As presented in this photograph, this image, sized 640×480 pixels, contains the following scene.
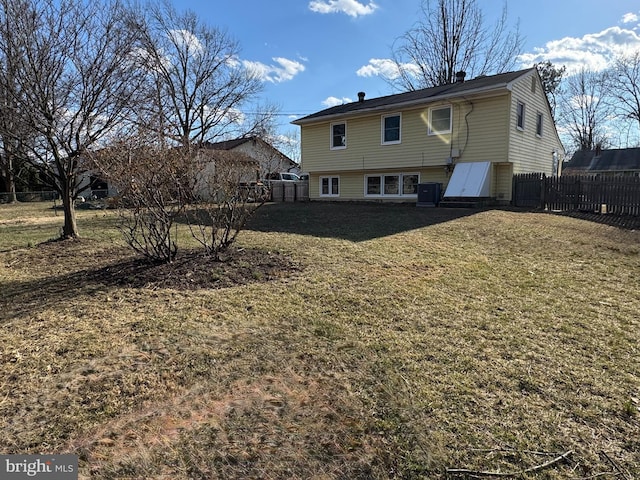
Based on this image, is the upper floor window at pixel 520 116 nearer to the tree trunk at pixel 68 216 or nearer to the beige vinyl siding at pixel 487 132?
the beige vinyl siding at pixel 487 132

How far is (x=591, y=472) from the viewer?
191 cm

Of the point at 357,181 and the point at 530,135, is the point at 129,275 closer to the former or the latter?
the point at 357,181

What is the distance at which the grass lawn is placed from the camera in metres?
2.03

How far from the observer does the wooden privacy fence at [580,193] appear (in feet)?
38.6

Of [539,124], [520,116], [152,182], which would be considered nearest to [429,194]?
[520,116]

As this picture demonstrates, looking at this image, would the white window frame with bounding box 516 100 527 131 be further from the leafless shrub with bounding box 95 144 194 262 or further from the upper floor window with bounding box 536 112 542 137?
the leafless shrub with bounding box 95 144 194 262

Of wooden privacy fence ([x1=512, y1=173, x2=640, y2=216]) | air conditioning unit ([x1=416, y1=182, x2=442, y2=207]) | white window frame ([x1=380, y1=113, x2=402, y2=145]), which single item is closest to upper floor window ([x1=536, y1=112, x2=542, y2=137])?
wooden privacy fence ([x1=512, y1=173, x2=640, y2=216])

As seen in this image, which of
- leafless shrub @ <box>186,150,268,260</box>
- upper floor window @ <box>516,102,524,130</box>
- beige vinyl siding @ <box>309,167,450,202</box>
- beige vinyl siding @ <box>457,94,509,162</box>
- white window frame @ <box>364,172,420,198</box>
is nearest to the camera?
leafless shrub @ <box>186,150,268,260</box>

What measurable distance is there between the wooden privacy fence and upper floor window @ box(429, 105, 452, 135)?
338 cm

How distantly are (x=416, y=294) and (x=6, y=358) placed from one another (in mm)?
4050

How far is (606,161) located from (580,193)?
3334 cm

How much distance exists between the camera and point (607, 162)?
38219 millimetres

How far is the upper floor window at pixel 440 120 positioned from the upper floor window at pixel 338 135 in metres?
4.41

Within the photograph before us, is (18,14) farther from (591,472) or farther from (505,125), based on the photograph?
(505,125)
